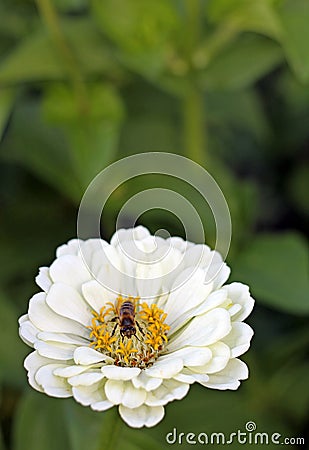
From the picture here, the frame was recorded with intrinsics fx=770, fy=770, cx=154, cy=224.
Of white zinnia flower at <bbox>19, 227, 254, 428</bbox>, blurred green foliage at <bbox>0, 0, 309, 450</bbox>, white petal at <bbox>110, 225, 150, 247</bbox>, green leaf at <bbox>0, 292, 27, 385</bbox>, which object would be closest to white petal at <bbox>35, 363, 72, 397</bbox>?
white zinnia flower at <bbox>19, 227, 254, 428</bbox>

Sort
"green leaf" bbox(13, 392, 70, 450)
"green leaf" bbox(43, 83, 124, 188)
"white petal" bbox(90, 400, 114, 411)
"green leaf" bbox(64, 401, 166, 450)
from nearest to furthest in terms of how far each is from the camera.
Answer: "white petal" bbox(90, 400, 114, 411), "green leaf" bbox(64, 401, 166, 450), "green leaf" bbox(13, 392, 70, 450), "green leaf" bbox(43, 83, 124, 188)

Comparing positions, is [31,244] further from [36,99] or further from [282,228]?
[282,228]

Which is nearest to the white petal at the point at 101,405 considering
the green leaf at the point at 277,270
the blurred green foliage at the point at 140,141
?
the blurred green foliage at the point at 140,141

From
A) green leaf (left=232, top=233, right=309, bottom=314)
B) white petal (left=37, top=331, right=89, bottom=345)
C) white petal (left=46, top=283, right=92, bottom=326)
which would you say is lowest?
white petal (left=37, top=331, right=89, bottom=345)

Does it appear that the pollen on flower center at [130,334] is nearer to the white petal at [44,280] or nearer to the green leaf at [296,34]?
the white petal at [44,280]

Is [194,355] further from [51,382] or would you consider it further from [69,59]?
[69,59]

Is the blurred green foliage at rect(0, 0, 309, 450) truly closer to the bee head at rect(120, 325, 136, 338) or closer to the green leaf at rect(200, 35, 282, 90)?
the green leaf at rect(200, 35, 282, 90)

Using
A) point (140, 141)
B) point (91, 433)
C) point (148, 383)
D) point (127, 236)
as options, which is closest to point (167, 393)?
point (148, 383)

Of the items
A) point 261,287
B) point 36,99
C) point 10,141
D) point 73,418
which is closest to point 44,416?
point 73,418
